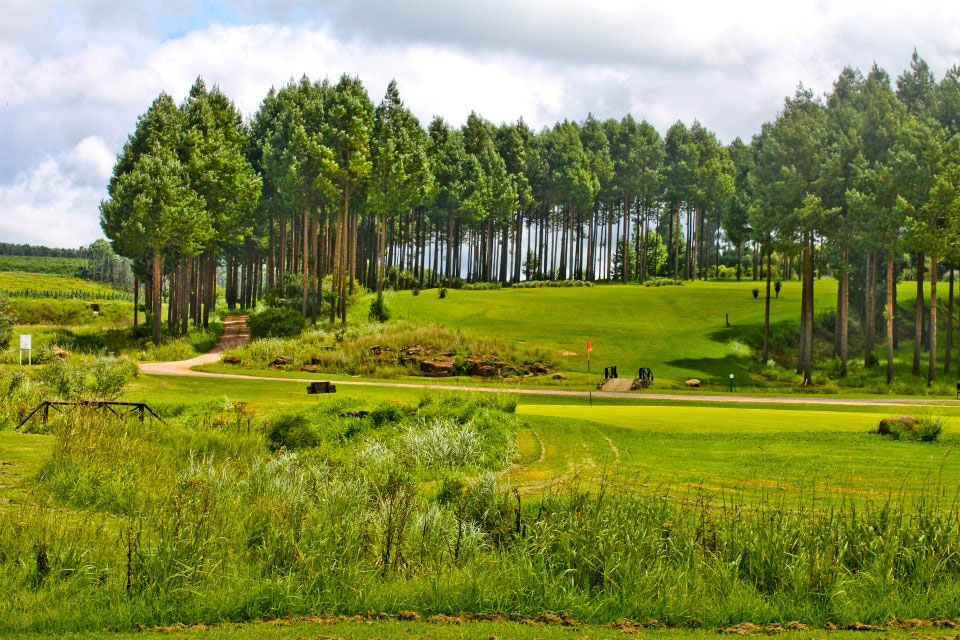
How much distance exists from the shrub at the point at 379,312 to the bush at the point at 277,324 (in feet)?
17.5

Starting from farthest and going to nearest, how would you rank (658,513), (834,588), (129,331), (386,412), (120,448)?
1. (129,331)
2. (386,412)
3. (120,448)
4. (658,513)
5. (834,588)

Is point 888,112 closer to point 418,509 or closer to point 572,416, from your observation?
point 572,416

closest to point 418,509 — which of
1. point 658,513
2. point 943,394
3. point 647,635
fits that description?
point 658,513

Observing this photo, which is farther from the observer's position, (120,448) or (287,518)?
(120,448)

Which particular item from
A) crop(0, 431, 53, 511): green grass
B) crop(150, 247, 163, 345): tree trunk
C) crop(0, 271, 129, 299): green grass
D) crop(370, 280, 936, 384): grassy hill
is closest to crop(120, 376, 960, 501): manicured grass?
crop(0, 431, 53, 511): green grass

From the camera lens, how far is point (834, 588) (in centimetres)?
834

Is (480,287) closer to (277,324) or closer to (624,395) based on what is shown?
(277,324)

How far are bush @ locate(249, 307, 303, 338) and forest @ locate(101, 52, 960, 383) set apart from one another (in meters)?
2.28

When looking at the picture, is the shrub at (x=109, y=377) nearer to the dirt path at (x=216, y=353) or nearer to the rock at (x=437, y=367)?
the dirt path at (x=216, y=353)

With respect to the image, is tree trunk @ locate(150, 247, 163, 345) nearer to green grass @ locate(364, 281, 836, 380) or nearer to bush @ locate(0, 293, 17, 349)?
bush @ locate(0, 293, 17, 349)

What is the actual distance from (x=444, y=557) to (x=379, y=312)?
4692cm

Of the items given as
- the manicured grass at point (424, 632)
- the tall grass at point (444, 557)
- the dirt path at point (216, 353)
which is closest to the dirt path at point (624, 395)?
the dirt path at point (216, 353)

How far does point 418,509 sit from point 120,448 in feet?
21.9

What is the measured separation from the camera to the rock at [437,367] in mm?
41188
